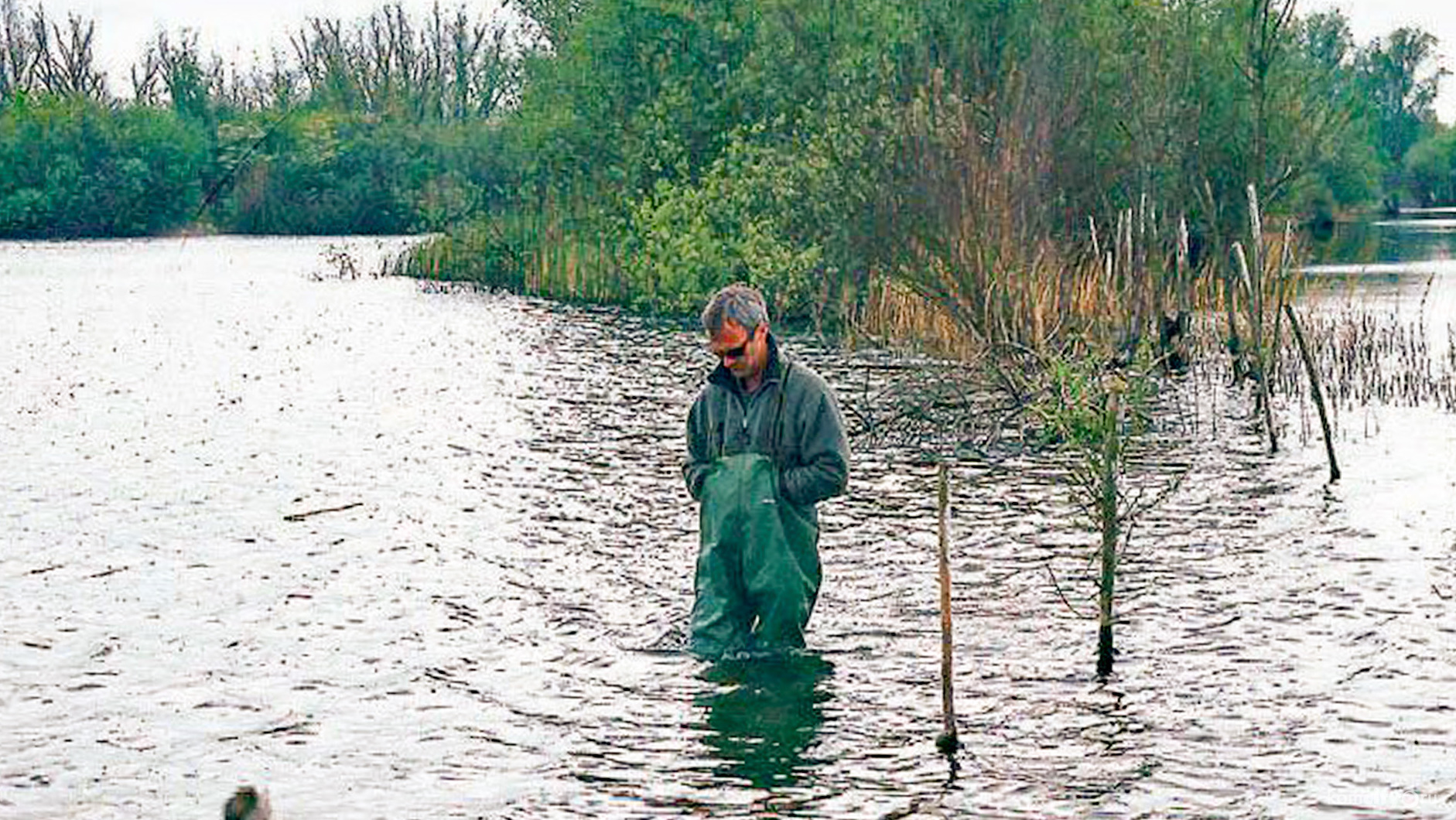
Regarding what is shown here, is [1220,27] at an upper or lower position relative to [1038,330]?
upper

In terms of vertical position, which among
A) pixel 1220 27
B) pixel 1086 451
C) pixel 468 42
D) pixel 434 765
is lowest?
pixel 434 765

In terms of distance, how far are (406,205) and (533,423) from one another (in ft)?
213

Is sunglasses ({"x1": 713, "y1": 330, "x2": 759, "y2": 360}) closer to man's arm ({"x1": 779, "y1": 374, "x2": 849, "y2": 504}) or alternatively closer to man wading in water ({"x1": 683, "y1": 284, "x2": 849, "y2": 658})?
man wading in water ({"x1": 683, "y1": 284, "x2": 849, "y2": 658})

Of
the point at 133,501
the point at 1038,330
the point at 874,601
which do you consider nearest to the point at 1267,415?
the point at 1038,330

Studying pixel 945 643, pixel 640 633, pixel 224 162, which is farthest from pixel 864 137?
pixel 224 162

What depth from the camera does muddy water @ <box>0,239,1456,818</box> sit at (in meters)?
8.93

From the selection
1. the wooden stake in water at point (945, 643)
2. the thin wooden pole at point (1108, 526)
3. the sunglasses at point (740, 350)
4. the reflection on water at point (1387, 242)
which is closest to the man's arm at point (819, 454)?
the sunglasses at point (740, 350)

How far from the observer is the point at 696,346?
32.2 meters

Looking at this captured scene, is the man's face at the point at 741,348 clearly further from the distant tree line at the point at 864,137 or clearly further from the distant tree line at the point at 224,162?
the distant tree line at the point at 224,162

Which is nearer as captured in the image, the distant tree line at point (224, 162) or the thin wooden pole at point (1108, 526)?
the thin wooden pole at point (1108, 526)

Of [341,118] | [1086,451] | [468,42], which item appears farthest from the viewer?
[468,42]

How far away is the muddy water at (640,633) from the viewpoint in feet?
29.3

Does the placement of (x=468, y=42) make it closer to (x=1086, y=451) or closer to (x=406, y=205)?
(x=406, y=205)

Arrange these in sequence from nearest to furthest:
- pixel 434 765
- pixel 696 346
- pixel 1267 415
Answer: pixel 434 765
pixel 1267 415
pixel 696 346
